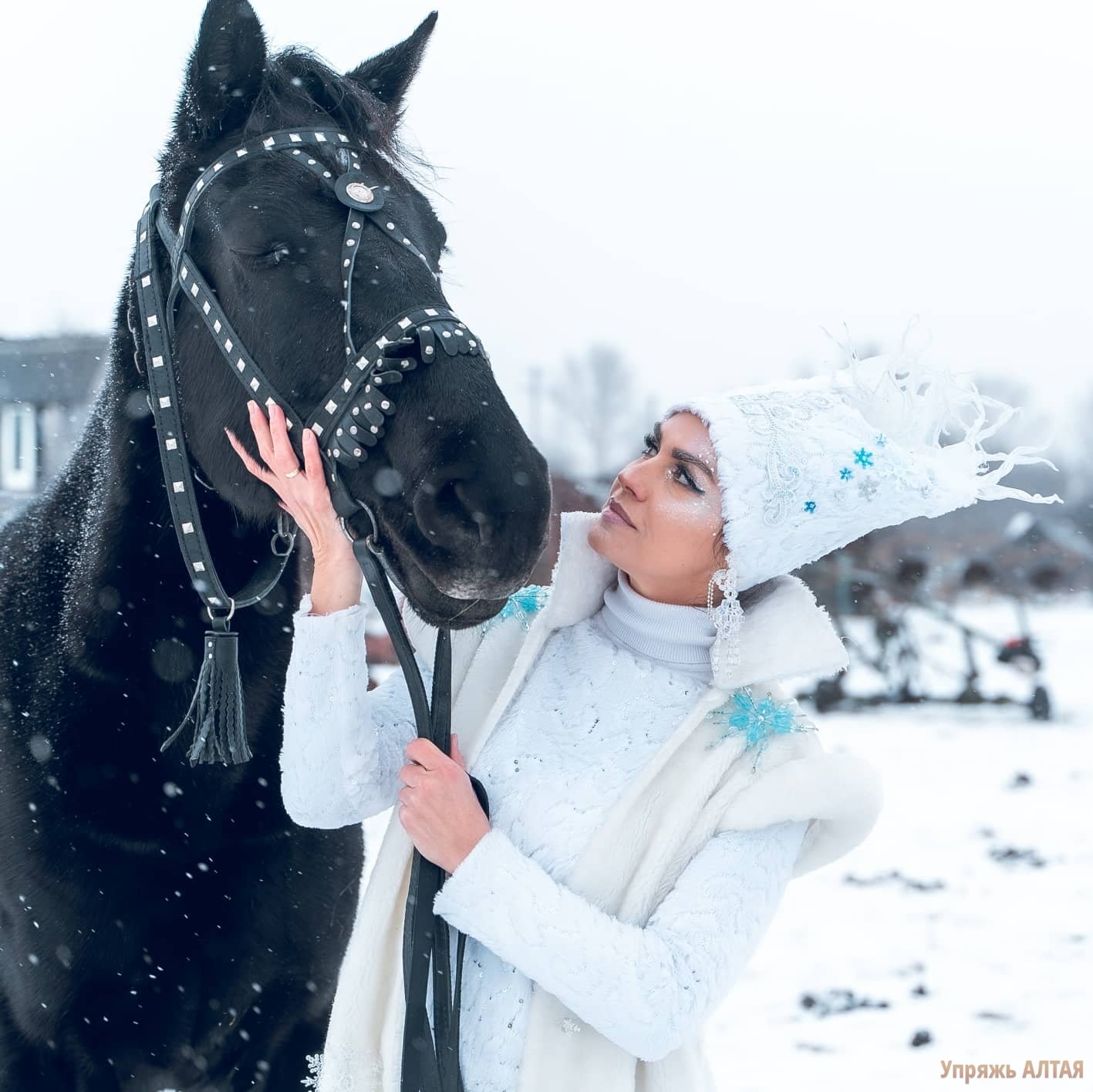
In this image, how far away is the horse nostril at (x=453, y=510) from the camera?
155cm

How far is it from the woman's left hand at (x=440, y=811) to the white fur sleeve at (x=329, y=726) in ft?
0.39

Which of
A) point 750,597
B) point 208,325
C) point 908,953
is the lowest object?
point 908,953

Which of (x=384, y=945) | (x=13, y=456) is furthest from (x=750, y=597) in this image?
(x=13, y=456)

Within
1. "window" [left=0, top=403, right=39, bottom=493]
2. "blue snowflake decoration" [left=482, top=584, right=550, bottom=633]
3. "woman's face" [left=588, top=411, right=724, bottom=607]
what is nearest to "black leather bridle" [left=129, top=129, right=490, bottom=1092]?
"blue snowflake decoration" [left=482, top=584, right=550, bottom=633]

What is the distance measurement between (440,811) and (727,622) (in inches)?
21.8

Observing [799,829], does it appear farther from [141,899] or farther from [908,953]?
[908,953]

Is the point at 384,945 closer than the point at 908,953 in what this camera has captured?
Yes

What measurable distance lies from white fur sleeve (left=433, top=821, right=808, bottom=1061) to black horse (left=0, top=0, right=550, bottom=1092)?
62 centimetres

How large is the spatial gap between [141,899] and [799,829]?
1.16 m

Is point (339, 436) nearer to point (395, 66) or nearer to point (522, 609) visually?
point (522, 609)

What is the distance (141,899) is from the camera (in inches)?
75.5

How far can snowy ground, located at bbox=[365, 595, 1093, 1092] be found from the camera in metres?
3.46

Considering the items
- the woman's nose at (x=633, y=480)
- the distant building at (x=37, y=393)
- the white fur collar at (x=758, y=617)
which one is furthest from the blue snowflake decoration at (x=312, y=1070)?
the distant building at (x=37, y=393)

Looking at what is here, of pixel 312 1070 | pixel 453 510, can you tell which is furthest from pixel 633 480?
pixel 312 1070
